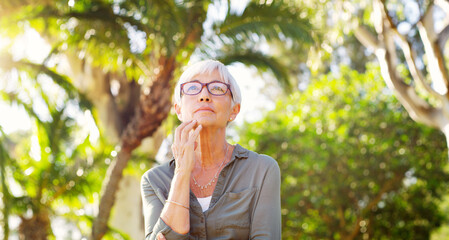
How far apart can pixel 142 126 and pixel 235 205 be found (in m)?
5.16

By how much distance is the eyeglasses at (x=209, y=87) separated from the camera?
2.32 metres

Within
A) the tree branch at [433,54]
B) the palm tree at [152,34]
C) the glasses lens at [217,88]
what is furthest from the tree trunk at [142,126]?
the glasses lens at [217,88]

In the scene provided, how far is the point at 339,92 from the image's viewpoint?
12727 mm

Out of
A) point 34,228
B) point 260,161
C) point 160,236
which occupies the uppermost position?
point 260,161

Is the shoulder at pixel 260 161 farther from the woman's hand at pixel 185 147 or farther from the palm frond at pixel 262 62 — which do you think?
the palm frond at pixel 262 62

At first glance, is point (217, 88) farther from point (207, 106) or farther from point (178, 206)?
point (178, 206)

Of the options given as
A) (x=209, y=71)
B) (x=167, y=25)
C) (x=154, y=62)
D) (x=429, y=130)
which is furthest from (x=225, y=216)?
(x=429, y=130)

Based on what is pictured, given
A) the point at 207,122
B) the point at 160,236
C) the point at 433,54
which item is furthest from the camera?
the point at 433,54

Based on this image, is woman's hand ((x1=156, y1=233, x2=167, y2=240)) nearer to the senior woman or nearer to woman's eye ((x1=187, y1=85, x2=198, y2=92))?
the senior woman

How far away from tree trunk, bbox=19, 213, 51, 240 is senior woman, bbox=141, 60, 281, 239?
7231 millimetres

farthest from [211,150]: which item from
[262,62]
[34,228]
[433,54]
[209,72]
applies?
[34,228]

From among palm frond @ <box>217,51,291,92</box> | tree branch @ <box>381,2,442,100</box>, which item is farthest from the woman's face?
tree branch @ <box>381,2,442,100</box>

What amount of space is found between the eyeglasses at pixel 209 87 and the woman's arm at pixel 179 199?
0.55 ft

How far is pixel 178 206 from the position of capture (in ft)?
6.76
